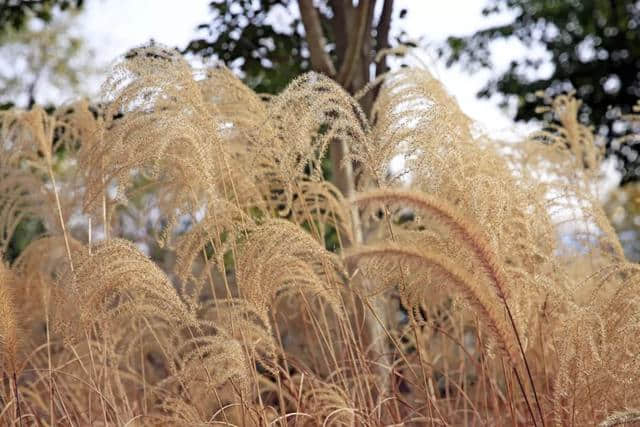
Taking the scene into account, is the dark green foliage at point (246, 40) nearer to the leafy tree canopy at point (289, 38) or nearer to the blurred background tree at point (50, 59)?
the leafy tree canopy at point (289, 38)

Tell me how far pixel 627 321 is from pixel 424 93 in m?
0.95

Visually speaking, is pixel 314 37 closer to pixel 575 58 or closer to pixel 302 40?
pixel 302 40

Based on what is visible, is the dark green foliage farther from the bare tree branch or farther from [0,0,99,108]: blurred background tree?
[0,0,99,108]: blurred background tree

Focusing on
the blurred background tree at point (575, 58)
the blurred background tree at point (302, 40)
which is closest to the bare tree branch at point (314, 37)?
the blurred background tree at point (302, 40)

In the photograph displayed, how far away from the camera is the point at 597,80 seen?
13.4m

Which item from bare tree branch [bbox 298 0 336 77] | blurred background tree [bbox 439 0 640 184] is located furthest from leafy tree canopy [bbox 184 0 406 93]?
blurred background tree [bbox 439 0 640 184]

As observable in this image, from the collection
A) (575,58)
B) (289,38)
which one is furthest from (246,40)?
(575,58)

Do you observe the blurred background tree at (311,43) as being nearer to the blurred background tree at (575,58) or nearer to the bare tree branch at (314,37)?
the bare tree branch at (314,37)

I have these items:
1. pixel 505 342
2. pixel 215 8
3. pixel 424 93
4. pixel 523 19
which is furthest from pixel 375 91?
pixel 523 19

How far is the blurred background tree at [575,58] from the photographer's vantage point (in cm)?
1234

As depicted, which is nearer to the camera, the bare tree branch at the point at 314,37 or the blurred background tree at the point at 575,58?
the bare tree branch at the point at 314,37

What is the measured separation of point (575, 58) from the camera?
1380 cm

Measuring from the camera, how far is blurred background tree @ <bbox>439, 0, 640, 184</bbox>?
12.3 m

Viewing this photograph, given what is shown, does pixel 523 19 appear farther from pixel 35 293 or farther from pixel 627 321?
pixel 627 321
